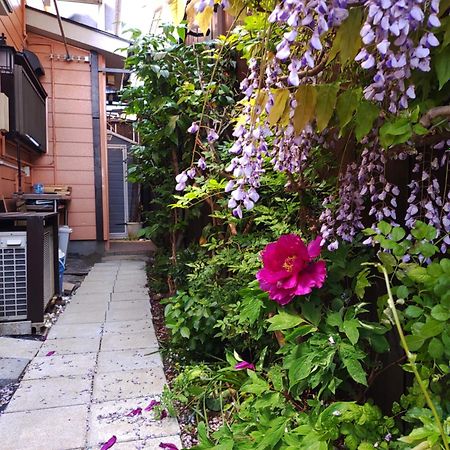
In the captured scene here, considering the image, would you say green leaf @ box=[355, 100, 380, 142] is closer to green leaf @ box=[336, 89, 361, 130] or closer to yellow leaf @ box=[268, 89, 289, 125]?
green leaf @ box=[336, 89, 361, 130]

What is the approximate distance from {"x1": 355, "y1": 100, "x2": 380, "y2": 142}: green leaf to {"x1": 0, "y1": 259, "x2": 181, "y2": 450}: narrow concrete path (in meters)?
1.30

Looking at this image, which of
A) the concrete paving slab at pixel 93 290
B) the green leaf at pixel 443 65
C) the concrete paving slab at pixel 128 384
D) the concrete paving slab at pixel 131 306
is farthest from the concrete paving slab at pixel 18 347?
the green leaf at pixel 443 65

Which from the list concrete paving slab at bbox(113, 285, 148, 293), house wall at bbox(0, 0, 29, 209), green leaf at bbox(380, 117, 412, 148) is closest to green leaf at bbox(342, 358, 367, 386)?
green leaf at bbox(380, 117, 412, 148)

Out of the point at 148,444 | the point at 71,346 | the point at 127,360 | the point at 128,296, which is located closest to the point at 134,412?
the point at 148,444

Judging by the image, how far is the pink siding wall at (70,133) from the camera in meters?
6.38

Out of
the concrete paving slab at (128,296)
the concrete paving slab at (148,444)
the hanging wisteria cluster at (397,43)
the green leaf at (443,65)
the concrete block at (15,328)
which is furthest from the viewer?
the concrete paving slab at (128,296)

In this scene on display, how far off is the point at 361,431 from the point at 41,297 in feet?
8.20

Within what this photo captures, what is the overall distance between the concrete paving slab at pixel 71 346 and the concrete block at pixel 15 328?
24cm

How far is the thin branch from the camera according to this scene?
0.88 m

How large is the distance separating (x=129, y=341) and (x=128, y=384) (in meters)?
0.67

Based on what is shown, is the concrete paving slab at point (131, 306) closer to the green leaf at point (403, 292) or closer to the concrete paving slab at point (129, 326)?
the concrete paving slab at point (129, 326)

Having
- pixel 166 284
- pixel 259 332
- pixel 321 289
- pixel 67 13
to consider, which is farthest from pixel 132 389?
pixel 67 13

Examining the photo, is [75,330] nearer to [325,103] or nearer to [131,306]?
[131,306]

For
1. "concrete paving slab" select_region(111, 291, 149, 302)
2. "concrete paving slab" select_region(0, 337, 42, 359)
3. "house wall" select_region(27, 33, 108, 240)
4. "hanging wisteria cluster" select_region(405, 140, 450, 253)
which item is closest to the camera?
"hanging wisteria cluster" select_region(405, 140, 450, 253)
